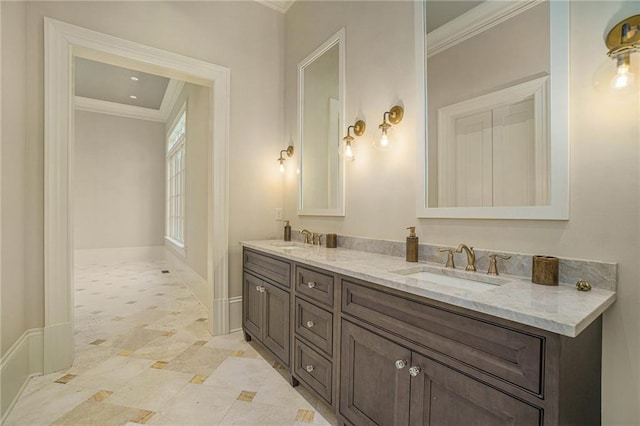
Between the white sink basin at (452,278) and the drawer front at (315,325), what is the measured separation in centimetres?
48

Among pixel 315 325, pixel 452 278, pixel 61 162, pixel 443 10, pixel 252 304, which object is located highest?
pixel 443 10

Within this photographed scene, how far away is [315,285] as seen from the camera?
1701 mm

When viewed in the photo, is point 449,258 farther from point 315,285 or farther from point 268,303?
point 268,303

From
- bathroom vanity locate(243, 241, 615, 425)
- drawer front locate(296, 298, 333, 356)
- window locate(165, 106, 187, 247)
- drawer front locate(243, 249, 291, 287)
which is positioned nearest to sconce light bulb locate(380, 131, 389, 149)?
bathroom vanity locate(243, 241, 615, 425)

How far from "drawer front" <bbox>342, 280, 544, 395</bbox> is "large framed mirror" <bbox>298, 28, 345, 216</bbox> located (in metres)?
1.16

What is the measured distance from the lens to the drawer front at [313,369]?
1590mm

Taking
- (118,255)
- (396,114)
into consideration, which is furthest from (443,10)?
(118,255)

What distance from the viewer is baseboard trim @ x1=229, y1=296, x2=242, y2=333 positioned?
9.19ft

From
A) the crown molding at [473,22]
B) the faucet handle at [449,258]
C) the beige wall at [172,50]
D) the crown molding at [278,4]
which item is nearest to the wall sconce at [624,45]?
the crown molding at [473,22]

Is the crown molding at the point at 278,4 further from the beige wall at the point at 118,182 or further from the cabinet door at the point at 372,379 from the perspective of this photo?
the beige wall at the point at 118,182

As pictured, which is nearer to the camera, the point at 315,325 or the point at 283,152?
the point at 315,325

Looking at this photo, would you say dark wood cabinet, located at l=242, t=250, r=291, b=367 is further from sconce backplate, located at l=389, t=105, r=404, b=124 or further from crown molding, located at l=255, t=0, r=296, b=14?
crown molding, located at l=255, t=0, r=296, b=14

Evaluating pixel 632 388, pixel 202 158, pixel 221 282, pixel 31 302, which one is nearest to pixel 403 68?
pixel 632 388

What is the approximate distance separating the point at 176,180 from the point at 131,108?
2127 mm
